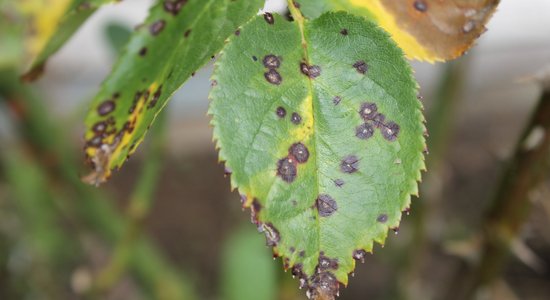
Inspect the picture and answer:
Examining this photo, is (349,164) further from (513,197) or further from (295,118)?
(513,197)

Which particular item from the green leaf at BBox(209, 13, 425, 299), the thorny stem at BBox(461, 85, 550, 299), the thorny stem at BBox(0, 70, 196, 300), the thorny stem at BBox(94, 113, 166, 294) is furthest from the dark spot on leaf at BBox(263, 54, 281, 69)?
the thorny stem at BBox(0, 70, 196, 300)

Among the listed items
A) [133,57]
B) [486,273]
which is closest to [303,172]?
[133,57]

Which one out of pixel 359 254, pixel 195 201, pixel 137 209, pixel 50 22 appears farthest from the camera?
pixel 195 201

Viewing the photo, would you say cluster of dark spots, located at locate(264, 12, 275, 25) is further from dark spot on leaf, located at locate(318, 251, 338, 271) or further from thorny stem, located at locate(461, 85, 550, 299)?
thorny stem, located at locate(461, 85, 550, 299)

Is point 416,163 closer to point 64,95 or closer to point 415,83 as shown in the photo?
point 415,83

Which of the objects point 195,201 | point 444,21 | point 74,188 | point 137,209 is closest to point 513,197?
point 444,21

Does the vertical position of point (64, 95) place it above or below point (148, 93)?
below
